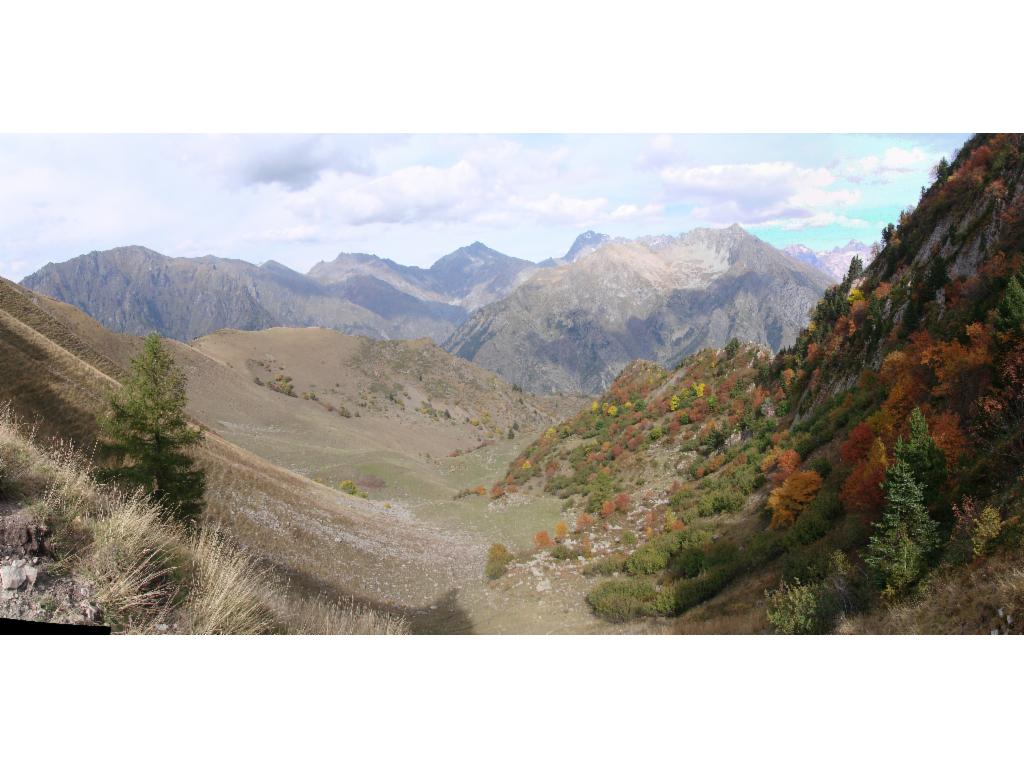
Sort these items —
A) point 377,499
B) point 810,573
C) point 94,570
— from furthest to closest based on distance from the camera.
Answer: point 377,499 < point 810,573 < point 94,570

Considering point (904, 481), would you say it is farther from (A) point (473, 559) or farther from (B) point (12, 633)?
(A) point (473, 559)

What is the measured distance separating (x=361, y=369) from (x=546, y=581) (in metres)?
98.9

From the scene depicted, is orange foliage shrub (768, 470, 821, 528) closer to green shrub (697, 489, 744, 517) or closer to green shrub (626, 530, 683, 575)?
green shrub (626, 530, 683, 575)

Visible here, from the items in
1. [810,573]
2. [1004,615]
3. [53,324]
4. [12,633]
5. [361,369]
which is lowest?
[361,369]

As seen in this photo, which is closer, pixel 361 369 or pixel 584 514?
pixel 584 514

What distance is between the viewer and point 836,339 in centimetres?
2420

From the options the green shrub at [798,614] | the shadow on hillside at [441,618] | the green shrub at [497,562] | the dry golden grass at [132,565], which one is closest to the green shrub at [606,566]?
the green shrub at [497,562]

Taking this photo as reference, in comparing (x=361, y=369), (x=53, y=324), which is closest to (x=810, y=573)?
(x=53, y=324)

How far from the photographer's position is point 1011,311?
10.5 m

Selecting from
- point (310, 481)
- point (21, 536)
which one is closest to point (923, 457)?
point (21, 536)

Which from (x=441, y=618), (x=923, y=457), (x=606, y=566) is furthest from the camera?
(x=606, y=566)

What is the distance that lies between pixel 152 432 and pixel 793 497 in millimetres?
17845

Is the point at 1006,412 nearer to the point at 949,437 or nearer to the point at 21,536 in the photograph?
the point at 949,437

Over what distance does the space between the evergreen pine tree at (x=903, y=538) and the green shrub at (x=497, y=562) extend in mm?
14144
